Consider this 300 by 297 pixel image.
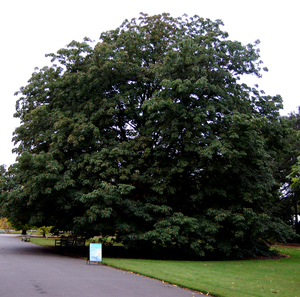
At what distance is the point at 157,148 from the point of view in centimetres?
1942

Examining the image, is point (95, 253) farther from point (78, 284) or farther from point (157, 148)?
point (157, 148)

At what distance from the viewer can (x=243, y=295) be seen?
860cm

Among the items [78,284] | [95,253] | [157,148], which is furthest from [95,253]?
[157,148]

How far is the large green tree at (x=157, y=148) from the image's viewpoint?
17.5 metres

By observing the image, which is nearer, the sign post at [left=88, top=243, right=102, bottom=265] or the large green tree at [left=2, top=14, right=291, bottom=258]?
the sign post at [left=88, top=243, right=102, bottom=265]

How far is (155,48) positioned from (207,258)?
14083 mm

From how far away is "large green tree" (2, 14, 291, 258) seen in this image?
1755 cm

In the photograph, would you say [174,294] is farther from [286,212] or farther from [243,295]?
[286,212]

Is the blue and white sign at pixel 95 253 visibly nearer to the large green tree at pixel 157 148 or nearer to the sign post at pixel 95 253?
the sign post at pixel 95 253

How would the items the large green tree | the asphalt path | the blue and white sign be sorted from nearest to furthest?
1. the asphalt path
2. the blue and white sign
3. the large green tree

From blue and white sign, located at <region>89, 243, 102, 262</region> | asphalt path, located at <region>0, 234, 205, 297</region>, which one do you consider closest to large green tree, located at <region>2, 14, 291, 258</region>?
blue and white sign, located at <region>89, 243, 102, 262</region>

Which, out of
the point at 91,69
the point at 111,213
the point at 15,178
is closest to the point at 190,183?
the point at 111,213

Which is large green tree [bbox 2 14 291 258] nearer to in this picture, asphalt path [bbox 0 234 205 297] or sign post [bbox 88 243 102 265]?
sign post [bbox 88 243 102 265]

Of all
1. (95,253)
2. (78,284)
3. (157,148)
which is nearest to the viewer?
(78,284)
